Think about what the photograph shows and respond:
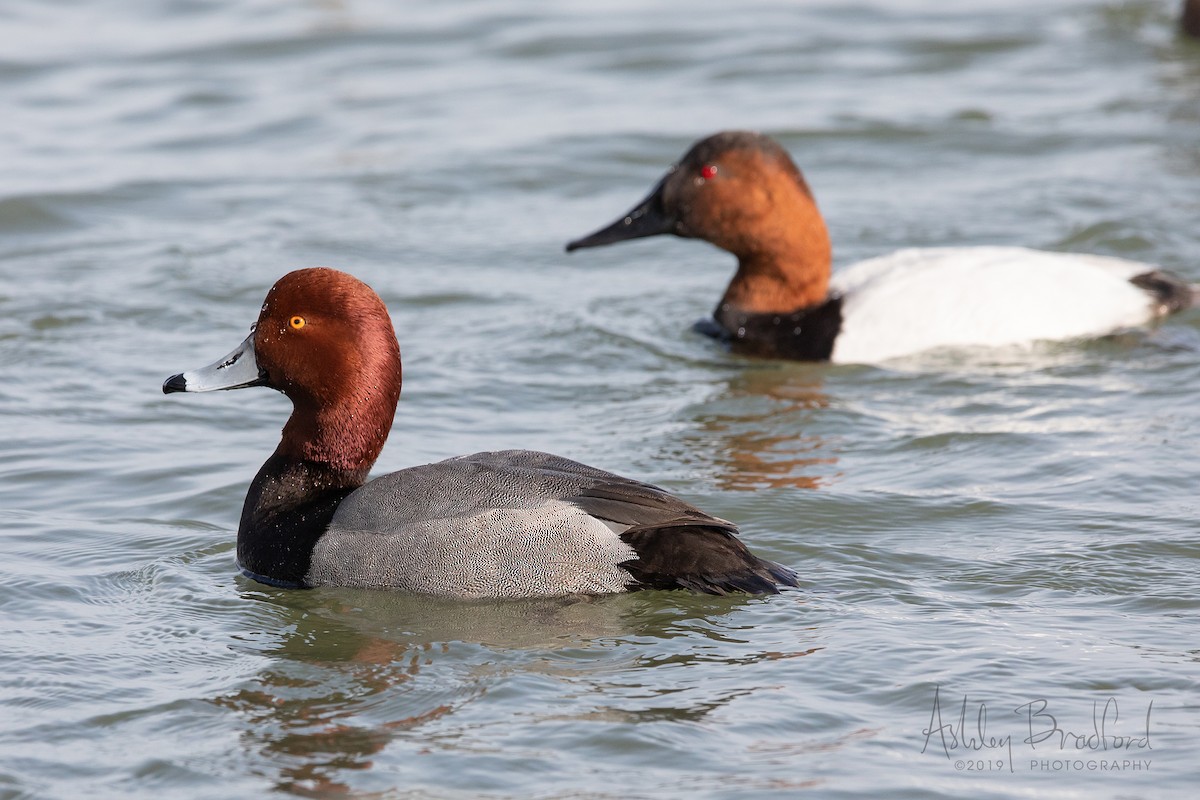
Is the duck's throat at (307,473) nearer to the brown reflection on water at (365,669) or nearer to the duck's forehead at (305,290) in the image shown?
the brown reflection on water at (365,669)

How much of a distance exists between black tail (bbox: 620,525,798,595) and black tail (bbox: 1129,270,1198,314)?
4.28 meters

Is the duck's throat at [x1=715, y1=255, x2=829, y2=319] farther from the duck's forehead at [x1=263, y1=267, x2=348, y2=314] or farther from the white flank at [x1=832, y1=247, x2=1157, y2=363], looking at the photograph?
the duck's forehead at [x1=263, y1=267, x2=348, y2=314]

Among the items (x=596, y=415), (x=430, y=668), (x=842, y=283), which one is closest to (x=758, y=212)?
(x=842, y=283)

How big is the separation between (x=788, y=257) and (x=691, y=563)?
3.80 m

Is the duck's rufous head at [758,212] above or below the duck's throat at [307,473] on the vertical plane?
above

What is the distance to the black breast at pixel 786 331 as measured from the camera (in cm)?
867

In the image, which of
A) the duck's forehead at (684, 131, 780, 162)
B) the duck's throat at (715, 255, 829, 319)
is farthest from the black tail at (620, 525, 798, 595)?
the duck's forehead at (684, 131, 780, 162)

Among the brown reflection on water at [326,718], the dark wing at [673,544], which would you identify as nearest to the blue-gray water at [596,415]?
the brown reflection on water at [326,718]

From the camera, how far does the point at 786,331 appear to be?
8.84 meters

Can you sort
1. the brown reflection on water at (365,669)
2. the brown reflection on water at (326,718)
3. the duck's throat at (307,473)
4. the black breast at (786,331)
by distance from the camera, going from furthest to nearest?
the black breast at (786,331)
the duck's throat at (307,473)
the brown reflection on water at (365,669)
the brown reflection on water at (326,718)

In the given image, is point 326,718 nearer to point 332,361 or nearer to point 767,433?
point 332,361

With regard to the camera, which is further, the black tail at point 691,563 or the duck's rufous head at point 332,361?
the duck's rufous head at point 332,361

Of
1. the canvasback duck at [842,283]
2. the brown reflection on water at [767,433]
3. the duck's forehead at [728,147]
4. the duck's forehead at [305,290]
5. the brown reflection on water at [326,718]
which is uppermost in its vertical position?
the duck's forehead at [728,147]

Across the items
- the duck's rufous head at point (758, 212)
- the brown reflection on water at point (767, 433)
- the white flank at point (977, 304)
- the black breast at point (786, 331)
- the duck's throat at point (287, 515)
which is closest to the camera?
the duck's throat at point (287, 515)
